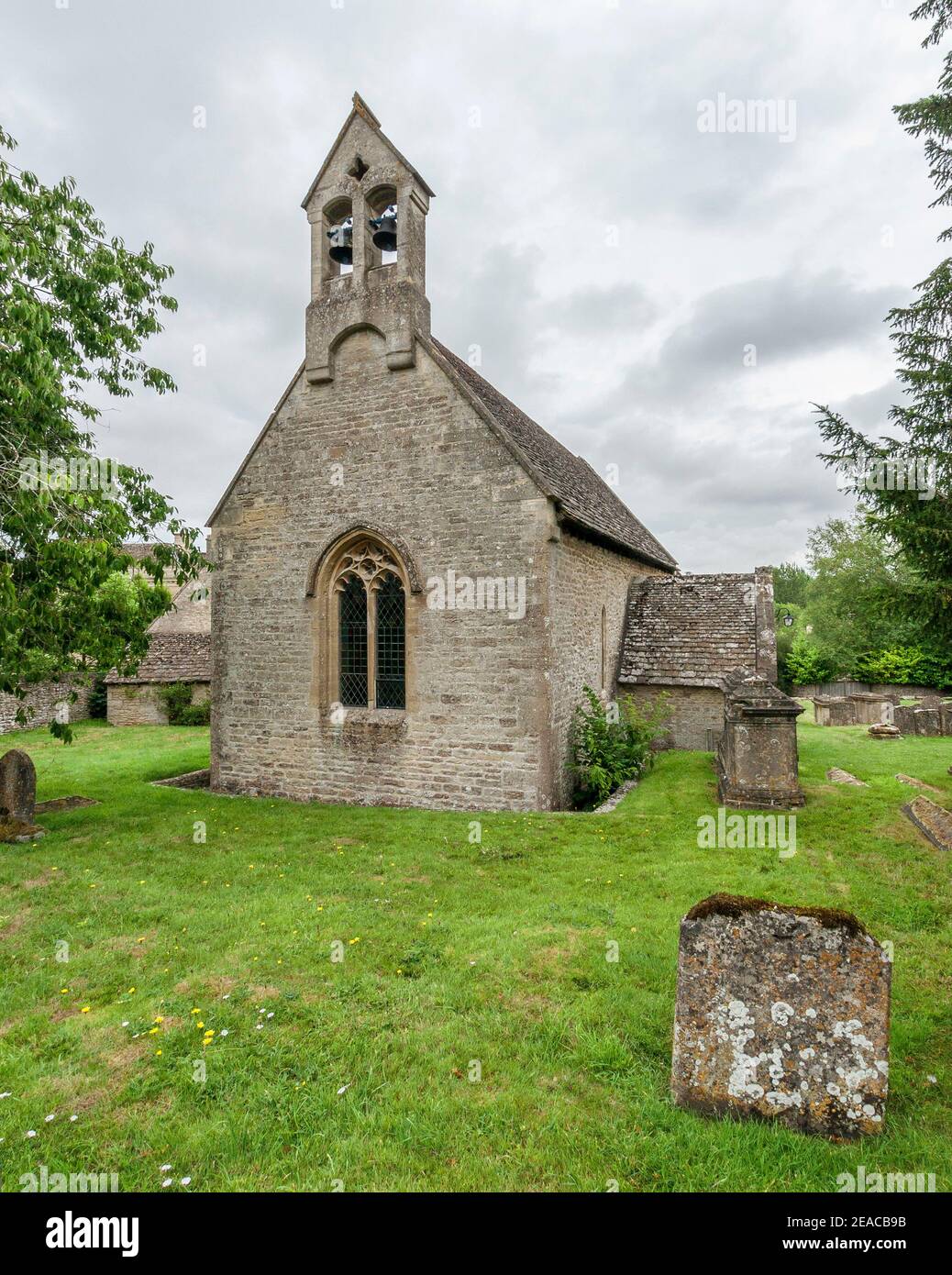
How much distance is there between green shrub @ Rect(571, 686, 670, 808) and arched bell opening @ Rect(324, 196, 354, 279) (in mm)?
9803

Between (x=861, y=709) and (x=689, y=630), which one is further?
(x=861, y=709)

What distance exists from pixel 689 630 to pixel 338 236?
12.1m

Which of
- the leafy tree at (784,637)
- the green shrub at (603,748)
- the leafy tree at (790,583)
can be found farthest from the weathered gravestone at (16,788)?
the leafy tree at (790,583)

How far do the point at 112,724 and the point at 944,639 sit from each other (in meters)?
27.9

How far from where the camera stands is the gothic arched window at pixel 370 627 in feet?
38.5

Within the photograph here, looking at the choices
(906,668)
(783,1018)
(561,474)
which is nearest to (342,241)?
(561,474)

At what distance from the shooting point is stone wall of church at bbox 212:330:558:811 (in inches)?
412

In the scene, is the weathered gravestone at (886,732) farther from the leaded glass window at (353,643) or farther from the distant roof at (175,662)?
the distant roof at (175,662)

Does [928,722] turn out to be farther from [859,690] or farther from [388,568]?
[388,568]

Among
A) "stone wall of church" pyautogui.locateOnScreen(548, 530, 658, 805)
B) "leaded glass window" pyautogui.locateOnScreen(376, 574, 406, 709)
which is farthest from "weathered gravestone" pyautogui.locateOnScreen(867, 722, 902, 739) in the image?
"leaded glass window" pyautogui.locateOnScreen(376, 574, 406, 709)

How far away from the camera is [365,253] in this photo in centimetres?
1180

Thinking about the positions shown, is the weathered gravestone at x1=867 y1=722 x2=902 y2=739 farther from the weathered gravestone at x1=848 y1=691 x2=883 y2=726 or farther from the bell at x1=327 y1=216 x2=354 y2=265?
the bell at x1=327 y1=216 x2=354 y2=265

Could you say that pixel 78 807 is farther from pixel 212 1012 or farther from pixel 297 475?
pixel 212 1012

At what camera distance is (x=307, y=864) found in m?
8.16
